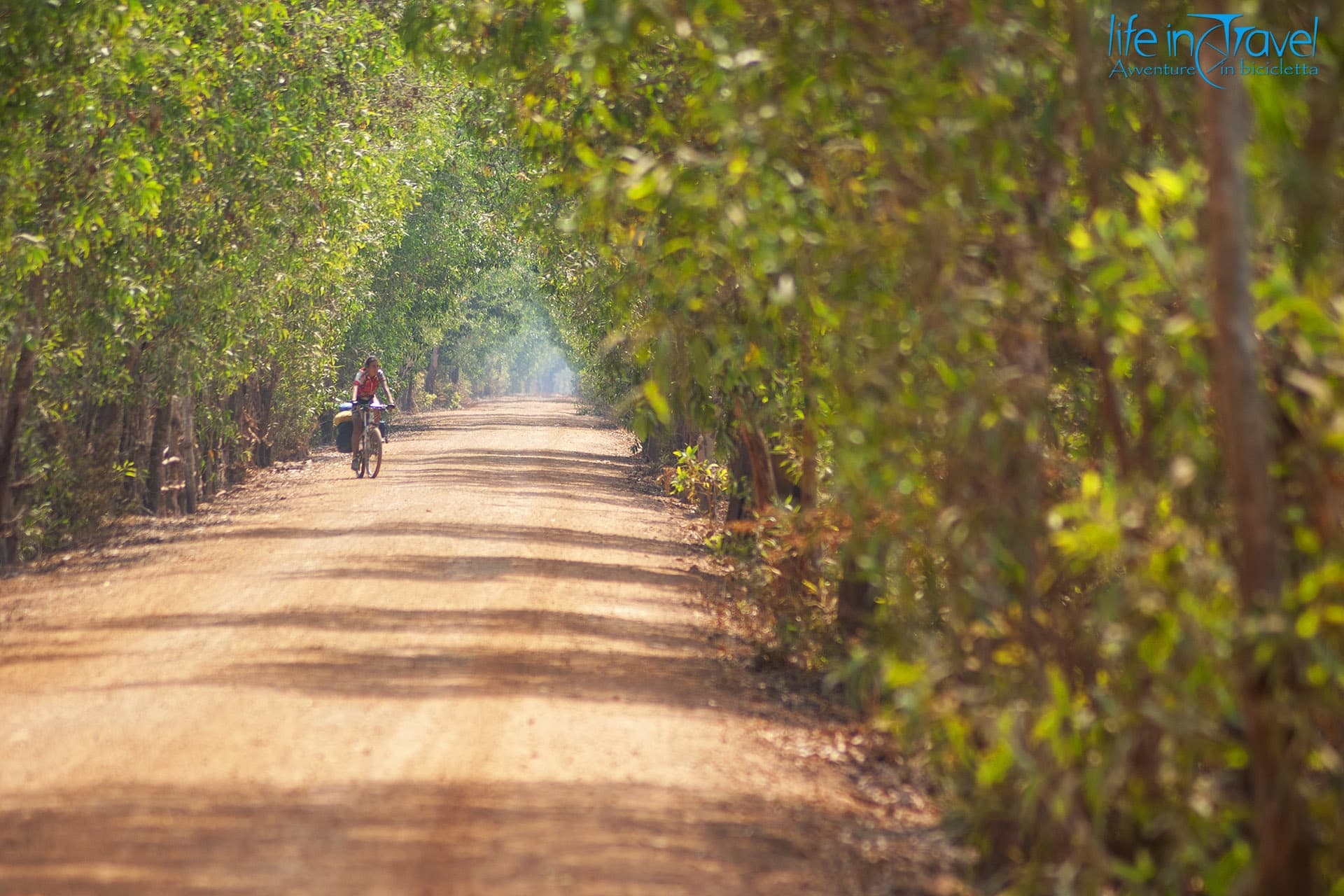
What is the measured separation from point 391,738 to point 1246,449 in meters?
5.36

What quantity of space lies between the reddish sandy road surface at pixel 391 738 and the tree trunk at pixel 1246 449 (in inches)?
91.9

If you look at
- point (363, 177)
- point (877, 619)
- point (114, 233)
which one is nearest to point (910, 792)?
point (877, 619)

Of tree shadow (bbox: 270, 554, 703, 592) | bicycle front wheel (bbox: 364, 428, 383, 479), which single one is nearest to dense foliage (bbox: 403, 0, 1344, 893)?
tree shadow (bbox: 270, 554, 703, 592)

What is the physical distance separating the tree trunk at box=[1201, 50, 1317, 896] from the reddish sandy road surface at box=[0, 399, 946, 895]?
7.66 feet

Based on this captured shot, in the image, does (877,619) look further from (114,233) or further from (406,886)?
(114,233)

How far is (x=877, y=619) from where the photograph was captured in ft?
24.1

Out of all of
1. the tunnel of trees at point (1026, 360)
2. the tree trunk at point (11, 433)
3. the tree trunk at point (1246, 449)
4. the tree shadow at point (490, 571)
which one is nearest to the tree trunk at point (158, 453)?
the tree trunk at point (11, 433)

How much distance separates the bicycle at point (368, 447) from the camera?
2838 centimetres

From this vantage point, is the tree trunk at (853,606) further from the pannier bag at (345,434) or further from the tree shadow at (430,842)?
the pannier bag at (345,434)

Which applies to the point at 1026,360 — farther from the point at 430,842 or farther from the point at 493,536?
the point at 493,536

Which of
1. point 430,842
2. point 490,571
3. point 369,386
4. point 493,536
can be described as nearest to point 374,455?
point 369,386

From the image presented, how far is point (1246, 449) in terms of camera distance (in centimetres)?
463

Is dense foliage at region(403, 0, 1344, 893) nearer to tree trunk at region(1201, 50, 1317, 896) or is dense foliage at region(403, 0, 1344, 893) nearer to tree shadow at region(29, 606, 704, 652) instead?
tree trunk at region(1201, 50, 1317, 896)

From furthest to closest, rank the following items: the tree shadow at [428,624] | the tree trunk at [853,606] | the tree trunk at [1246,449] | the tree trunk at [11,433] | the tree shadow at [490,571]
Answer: the tree trunk at [11,433], the tree shadow at [490,571], the tree shadow at [428,624], the tree trunk at [853,606], the tree trunk at [1246,449]
